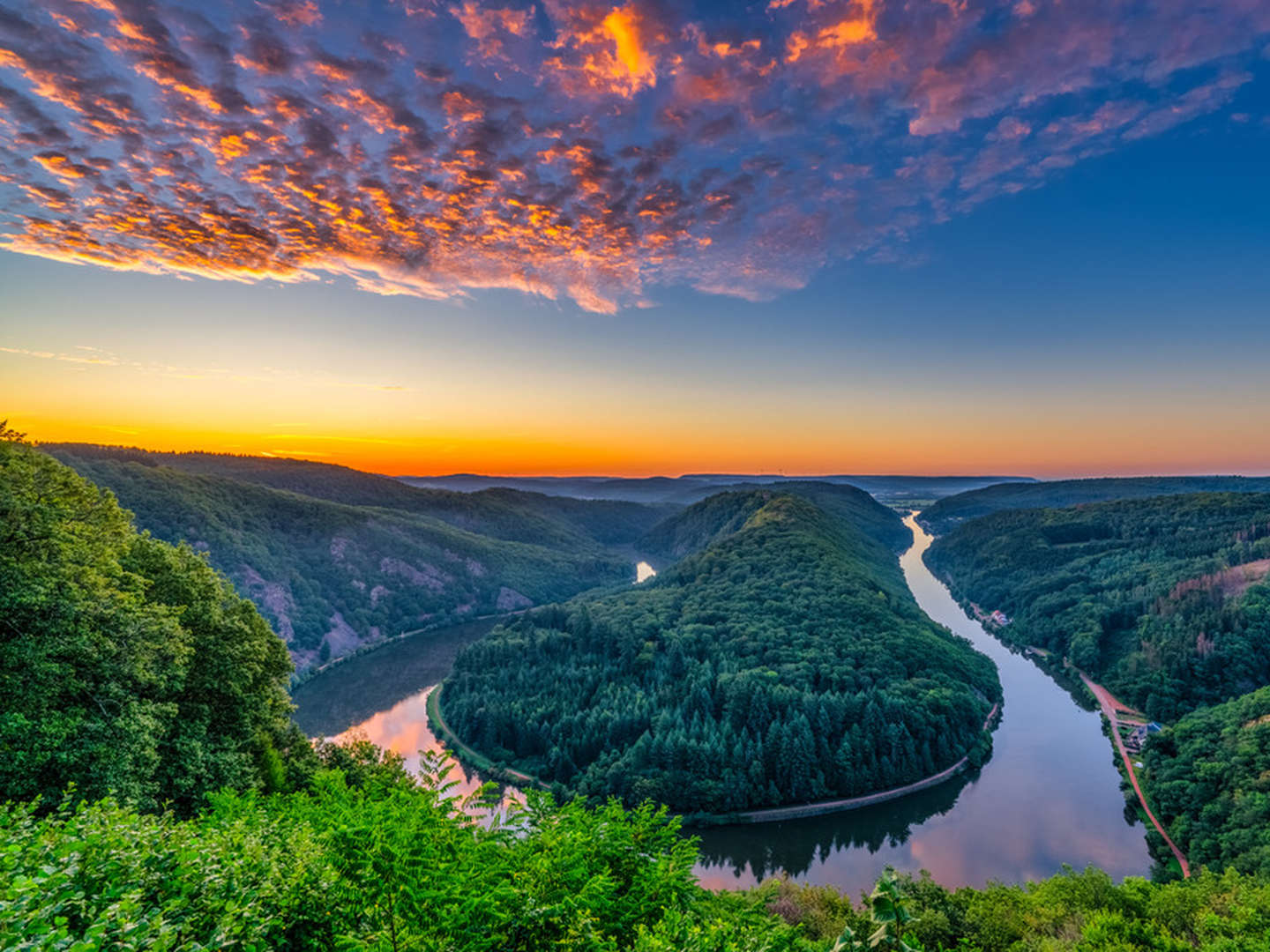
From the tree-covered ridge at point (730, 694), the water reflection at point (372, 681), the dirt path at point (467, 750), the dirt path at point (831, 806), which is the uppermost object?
the tree-covered ridge at point (730, 694)

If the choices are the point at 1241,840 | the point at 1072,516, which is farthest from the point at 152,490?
the point at 1072,516

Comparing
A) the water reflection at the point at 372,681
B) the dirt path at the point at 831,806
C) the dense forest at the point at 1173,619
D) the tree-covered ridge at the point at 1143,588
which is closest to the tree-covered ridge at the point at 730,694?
the dirt path at the point at 831,806

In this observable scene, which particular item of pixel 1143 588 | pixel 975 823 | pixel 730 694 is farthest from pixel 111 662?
pixel 1143 588

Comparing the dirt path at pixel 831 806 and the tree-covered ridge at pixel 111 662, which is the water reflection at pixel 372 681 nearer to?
the dirt path at pixel 831 806

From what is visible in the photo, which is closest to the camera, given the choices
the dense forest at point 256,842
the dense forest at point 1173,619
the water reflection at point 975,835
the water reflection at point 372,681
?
the dense forest at point 256,842

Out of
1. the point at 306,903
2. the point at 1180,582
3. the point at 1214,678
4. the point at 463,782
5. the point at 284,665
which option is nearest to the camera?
the point at 306,903

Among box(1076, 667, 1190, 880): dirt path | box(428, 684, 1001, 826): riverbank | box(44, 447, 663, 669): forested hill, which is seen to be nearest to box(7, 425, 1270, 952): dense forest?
box(428, 684, 1001, 826): riverbank

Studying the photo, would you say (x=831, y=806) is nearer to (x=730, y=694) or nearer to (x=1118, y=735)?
(x=730, y=694)

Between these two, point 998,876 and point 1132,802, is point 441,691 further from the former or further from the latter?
point 1132,802
